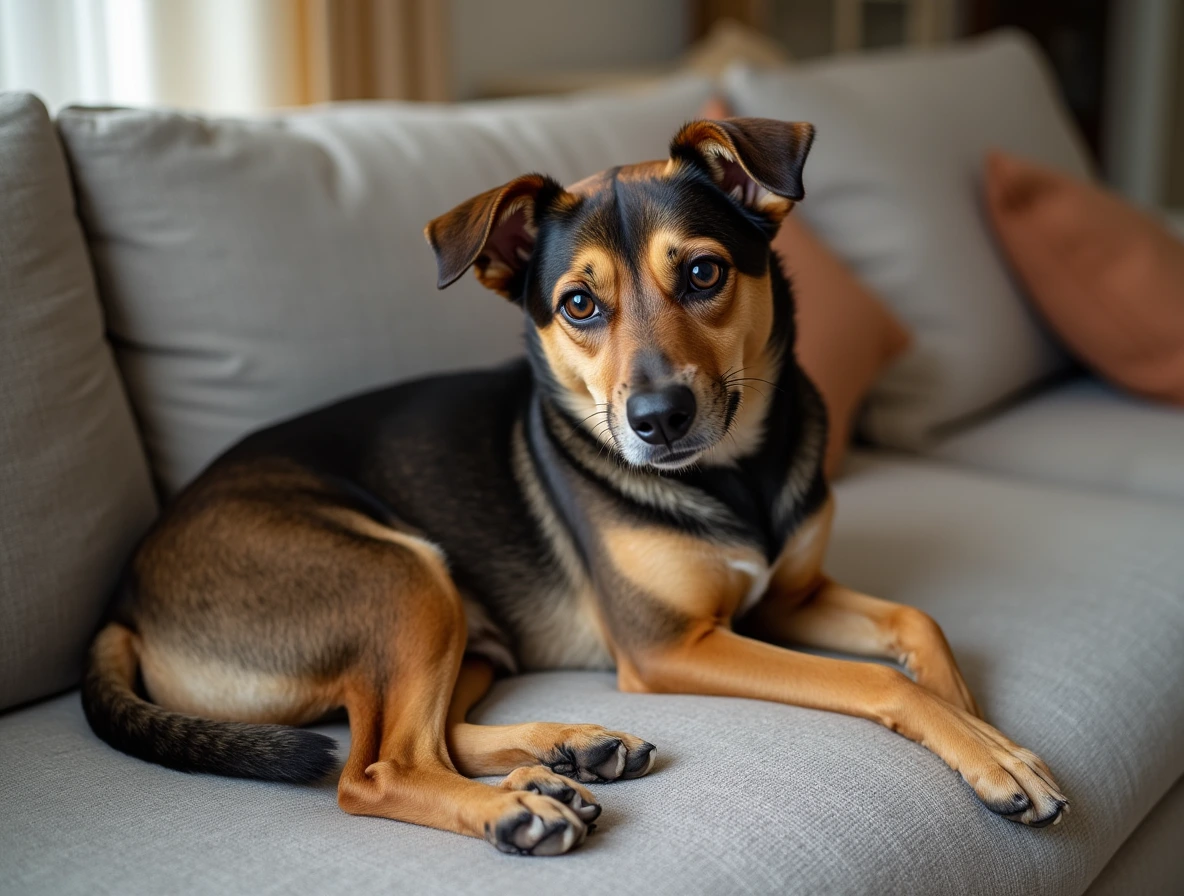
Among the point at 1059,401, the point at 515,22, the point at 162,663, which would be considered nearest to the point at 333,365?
the point at 162,663

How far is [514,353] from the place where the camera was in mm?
2148

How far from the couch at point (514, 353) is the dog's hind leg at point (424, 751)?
0.03 meters

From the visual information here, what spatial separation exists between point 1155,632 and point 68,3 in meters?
2.51

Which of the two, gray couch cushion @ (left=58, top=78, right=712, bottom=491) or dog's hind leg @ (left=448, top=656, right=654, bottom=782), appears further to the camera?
gray couch cushion @ (left=58, top=78, right=712, bottom=491)

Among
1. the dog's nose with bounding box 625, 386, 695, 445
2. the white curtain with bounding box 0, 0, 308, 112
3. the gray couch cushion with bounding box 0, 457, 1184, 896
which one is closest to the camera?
the gray couch cushion with bounding box 0, 457, 1184, 896

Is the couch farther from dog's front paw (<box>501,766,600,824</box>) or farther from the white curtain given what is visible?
the white curtain

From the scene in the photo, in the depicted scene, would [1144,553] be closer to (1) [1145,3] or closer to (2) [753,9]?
(2) [753,9]

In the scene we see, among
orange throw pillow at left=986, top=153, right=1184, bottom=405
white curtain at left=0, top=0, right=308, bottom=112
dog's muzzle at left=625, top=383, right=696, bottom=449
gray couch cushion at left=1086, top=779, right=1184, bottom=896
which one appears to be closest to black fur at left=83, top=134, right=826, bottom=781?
dog's muzzle at left=625, top=383, right=696, bottom=449

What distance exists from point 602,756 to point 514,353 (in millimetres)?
1040

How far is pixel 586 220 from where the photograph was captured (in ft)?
4.93

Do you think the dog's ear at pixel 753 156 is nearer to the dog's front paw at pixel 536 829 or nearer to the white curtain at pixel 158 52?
the dog's front paw at pixel 536 829

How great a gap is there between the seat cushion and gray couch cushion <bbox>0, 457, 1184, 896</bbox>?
0.51 metres

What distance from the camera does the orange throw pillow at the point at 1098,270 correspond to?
97.8 inches

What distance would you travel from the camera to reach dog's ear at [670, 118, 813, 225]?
1376 millimetres
